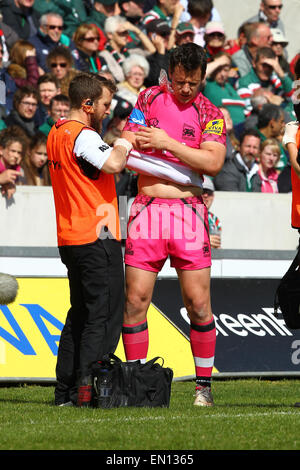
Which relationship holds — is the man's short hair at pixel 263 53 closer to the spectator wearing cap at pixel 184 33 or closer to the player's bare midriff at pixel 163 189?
the spectator wearing cap at pixel 184 33

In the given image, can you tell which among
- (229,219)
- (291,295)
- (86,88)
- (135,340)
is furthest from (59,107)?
(291,295)

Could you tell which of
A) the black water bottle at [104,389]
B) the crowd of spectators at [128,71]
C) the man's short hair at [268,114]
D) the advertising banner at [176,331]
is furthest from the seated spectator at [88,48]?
the black water bottle at [104,389]

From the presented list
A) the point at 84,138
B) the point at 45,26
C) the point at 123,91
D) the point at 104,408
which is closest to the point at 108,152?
the point at 84,138

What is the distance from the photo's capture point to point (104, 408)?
623cm

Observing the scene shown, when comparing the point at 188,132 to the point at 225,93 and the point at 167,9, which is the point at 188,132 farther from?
the point at 167,9

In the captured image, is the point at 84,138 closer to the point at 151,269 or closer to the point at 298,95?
the point at 151,269

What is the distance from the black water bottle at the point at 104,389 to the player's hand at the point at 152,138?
1.54m

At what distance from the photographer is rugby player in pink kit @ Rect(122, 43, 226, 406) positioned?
6.43 m

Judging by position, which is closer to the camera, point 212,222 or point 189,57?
point 189,57

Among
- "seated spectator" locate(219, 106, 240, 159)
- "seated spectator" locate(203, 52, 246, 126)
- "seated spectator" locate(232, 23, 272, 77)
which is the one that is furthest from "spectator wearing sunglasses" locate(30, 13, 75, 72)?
"seated spectator" locate(232, 23, 272, 77)

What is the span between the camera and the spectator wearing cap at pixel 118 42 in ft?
42.6

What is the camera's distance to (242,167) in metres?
12.7

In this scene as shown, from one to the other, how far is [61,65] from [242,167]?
9.13 feet

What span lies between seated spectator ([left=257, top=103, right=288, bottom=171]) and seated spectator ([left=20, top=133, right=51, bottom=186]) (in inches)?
146
